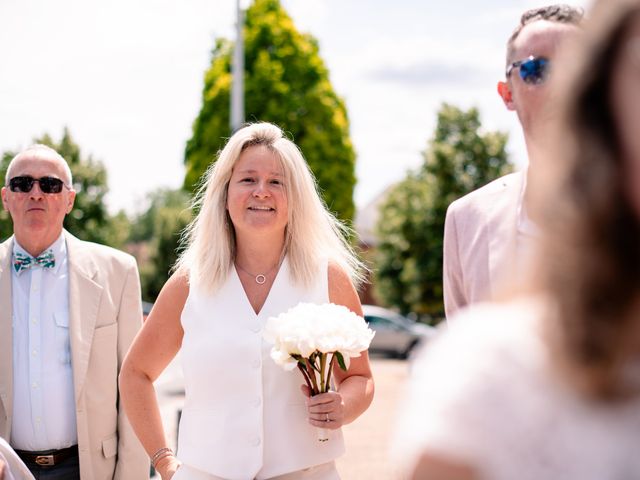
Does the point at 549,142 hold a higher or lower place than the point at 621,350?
higher

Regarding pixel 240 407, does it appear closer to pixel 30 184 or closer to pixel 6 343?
pixel 6 343

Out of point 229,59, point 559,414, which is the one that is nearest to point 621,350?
point 559,414

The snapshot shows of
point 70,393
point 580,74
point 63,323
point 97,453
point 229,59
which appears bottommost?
point 97,453

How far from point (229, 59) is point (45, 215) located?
92.1ft

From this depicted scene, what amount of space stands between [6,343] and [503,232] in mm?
2819

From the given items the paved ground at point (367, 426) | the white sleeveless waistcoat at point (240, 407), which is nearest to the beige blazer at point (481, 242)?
the white sleeveless waistcoat at point (240, 407)

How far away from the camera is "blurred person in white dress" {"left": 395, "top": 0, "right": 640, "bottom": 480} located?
1185 millimetres

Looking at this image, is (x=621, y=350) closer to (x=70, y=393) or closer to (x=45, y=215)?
(x=70, y=393)

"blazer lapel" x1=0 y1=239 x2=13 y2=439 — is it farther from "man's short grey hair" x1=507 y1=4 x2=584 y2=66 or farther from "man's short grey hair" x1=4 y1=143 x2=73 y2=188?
"man's short grey hair" x1=507 y1=4 x2=584 y2=66

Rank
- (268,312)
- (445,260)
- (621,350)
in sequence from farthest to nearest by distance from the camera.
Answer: (268,312), (445,260), (621,350)

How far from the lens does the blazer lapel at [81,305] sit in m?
4.58


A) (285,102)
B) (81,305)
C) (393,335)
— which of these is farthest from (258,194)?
(285,102)

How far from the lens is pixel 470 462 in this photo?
1.21m

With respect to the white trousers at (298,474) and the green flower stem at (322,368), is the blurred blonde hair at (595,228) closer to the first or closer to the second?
the green flower stem at (322,368)
